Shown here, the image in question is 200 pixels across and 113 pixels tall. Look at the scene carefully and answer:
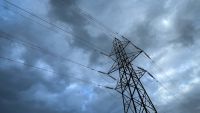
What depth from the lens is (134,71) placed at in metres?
24.8

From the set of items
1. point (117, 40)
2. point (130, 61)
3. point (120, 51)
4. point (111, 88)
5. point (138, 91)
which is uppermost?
point (117, 40)

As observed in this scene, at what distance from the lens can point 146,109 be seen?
2214 centimetres

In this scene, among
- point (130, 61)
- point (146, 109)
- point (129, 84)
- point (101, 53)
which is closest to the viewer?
point (146, 109)

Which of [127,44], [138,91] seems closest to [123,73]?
[138,91]

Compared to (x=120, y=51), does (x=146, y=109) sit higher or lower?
lower

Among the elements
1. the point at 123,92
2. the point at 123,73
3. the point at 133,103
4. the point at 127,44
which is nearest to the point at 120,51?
the point at 127,44

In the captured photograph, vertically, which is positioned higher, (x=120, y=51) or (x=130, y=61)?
(x=120, y=51)

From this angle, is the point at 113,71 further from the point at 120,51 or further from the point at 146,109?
the point at 146,109

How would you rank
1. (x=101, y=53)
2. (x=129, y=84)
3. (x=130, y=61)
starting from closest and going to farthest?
(x=129, y=84) < (x=130, y=61) < (x=101, y=53)

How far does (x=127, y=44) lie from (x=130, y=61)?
3001 millimetres

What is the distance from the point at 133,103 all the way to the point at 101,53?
7748 millimetres

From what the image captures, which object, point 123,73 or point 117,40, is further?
point 117,40

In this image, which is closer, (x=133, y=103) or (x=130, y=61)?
(x=133, y=103)

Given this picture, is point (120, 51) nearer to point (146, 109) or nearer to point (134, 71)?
point (134, 71)
